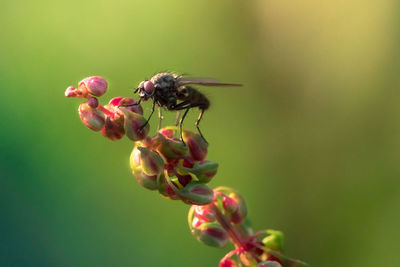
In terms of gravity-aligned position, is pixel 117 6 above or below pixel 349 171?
above

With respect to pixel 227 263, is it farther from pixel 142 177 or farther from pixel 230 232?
pixel 142 177

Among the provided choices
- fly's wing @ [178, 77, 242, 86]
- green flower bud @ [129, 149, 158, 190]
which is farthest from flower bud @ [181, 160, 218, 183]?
fly's wing @ [178, 77, 242, 86]

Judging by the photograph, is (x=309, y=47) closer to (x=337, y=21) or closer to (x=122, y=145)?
(x=337, y=21)

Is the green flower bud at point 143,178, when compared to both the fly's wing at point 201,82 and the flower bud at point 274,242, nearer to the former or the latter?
the flower bud at point 274,242

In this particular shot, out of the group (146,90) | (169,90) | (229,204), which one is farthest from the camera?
(169,90)

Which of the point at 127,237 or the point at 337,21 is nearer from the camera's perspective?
the point at 127,237

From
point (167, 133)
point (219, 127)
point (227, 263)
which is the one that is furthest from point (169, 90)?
point (219, 127)

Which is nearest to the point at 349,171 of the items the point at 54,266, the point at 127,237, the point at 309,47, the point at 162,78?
the point at 309,47

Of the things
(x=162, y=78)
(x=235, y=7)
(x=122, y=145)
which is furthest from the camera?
(x=235, y=7)
